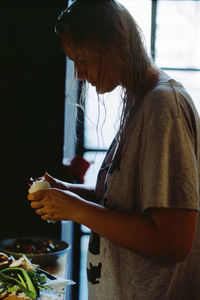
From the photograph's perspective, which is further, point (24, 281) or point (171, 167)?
point (24, 281)

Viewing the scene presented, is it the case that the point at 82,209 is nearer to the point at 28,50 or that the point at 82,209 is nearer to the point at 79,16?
the point at 79,16

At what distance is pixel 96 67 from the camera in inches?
34.2

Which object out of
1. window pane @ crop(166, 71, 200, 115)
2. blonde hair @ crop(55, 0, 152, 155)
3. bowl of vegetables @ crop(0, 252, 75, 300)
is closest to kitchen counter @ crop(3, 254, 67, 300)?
bowl of vegetables @ crop(0, 252, 75, 300)

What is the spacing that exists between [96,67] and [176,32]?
6.68 feet

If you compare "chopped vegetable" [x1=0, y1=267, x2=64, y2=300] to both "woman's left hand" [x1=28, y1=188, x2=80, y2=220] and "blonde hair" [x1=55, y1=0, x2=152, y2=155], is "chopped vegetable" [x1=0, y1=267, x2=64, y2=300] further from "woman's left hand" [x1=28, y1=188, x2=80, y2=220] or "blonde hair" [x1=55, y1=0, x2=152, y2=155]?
"blonde hair" [x1=55, y1=0, x2=152, y2=155]

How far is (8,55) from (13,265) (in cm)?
131

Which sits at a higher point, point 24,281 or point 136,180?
point 136,180

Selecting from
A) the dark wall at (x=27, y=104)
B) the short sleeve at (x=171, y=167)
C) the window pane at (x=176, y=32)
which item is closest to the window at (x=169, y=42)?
the window pane at (x=176, y=32)

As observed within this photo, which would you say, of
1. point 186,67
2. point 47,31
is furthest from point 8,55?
point 186,67

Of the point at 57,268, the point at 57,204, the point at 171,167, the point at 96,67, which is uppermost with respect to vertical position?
the point at 96,67

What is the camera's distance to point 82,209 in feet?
2.55

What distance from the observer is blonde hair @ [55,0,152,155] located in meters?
0.81

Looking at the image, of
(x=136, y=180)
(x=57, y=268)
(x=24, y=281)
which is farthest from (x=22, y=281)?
(x=136, y=180)

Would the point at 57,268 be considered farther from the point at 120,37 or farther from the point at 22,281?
the point at 120,37
